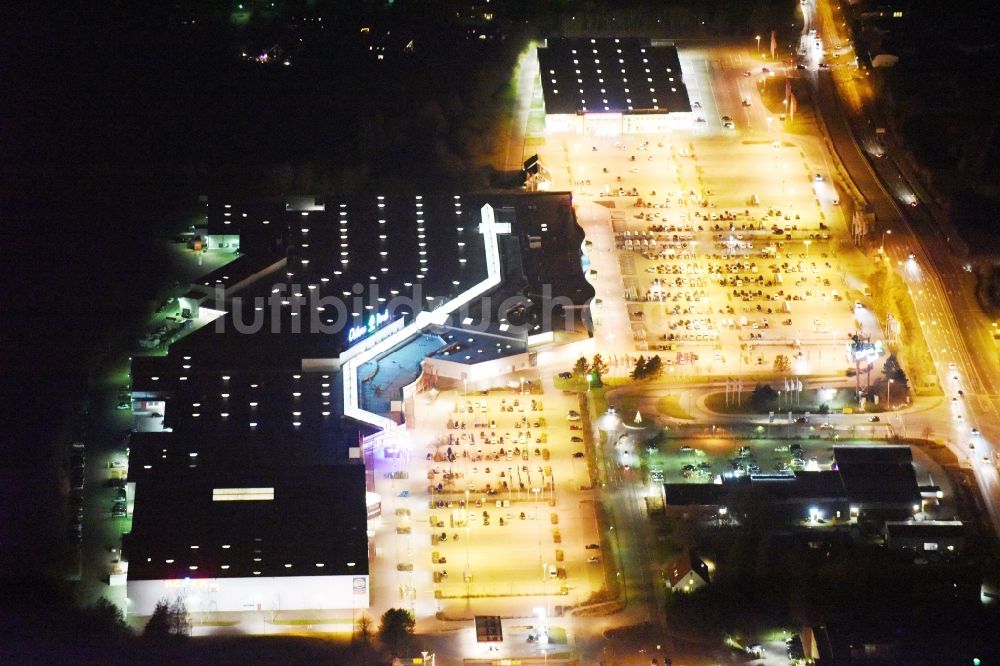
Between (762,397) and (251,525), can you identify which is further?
(762,397)

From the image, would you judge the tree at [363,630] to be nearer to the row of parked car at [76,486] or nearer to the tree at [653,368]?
the row of parked car at [76,486]

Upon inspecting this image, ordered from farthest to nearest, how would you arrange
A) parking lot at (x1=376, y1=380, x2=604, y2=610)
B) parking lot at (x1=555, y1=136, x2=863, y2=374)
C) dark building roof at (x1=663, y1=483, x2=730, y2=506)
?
parking lot at (x1=555, y1=136, x2=863, y2=374) < dark building roof at (x1=663, y1=483, x2=730, y2=506) < parking lot at (x1=376, y1=380, x2=604, y2=610)

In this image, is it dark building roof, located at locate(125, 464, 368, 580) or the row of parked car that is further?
the row of parked car

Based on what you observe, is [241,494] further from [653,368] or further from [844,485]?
[844,485]

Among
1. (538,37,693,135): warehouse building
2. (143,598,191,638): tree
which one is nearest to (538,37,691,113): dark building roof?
(538,37,693,135): warehouse building

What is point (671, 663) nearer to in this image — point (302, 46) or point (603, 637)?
point (603, 637)

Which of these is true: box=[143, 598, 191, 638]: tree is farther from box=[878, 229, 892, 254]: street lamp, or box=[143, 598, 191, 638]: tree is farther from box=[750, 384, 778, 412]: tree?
box=[878, 229, 892, 254]: street lamp

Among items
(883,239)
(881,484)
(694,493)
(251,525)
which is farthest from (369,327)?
(883,239)

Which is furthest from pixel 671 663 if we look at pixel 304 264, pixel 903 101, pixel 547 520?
pixel 903 101
